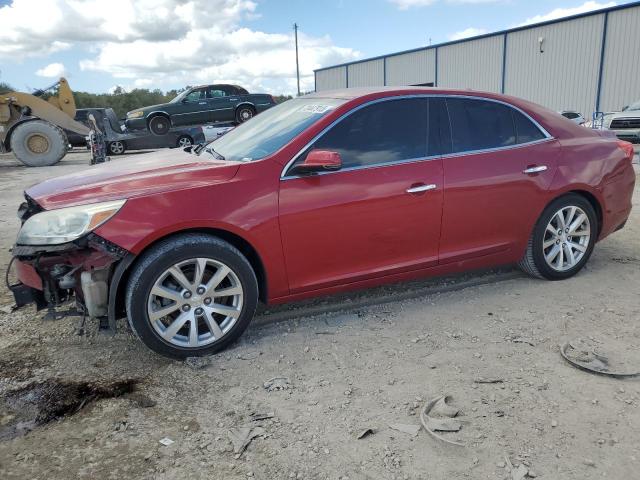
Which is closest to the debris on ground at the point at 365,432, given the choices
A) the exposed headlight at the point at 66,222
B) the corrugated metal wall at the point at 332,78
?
the exposed headlight at the point at 66,222

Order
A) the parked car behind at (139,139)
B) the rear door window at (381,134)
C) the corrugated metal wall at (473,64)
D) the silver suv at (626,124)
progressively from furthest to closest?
the corrugated metal wall at (473,64)
the parked car behind at (139,139)
the silver suv at (626,124)
the rear door window at (381,134)

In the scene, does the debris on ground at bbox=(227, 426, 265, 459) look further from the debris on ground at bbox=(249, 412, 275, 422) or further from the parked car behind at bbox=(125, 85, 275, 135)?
the parked car behind at bbox=(125, 85, 275, 135)

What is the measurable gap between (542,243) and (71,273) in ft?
11.8

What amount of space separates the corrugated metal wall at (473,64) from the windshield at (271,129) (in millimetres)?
26355

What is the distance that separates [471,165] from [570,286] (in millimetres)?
1454

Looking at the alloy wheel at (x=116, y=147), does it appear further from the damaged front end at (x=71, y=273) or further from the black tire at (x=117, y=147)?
the damaged front end at (x=71, y=273)

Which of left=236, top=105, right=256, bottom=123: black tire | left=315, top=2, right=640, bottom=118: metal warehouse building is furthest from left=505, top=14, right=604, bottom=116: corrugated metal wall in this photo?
left=236, top=105, right=256, bottom=123: black tire

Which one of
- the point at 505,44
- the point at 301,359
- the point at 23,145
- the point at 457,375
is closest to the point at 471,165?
the point at 457,375

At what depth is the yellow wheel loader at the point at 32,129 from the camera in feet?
49.2

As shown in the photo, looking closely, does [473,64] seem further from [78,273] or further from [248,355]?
[78,273]

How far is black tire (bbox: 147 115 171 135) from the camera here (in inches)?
725

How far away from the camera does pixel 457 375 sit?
3105mm

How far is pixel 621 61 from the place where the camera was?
2367 cm

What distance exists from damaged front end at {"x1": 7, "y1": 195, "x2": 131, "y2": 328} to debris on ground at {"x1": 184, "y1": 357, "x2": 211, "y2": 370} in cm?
51
